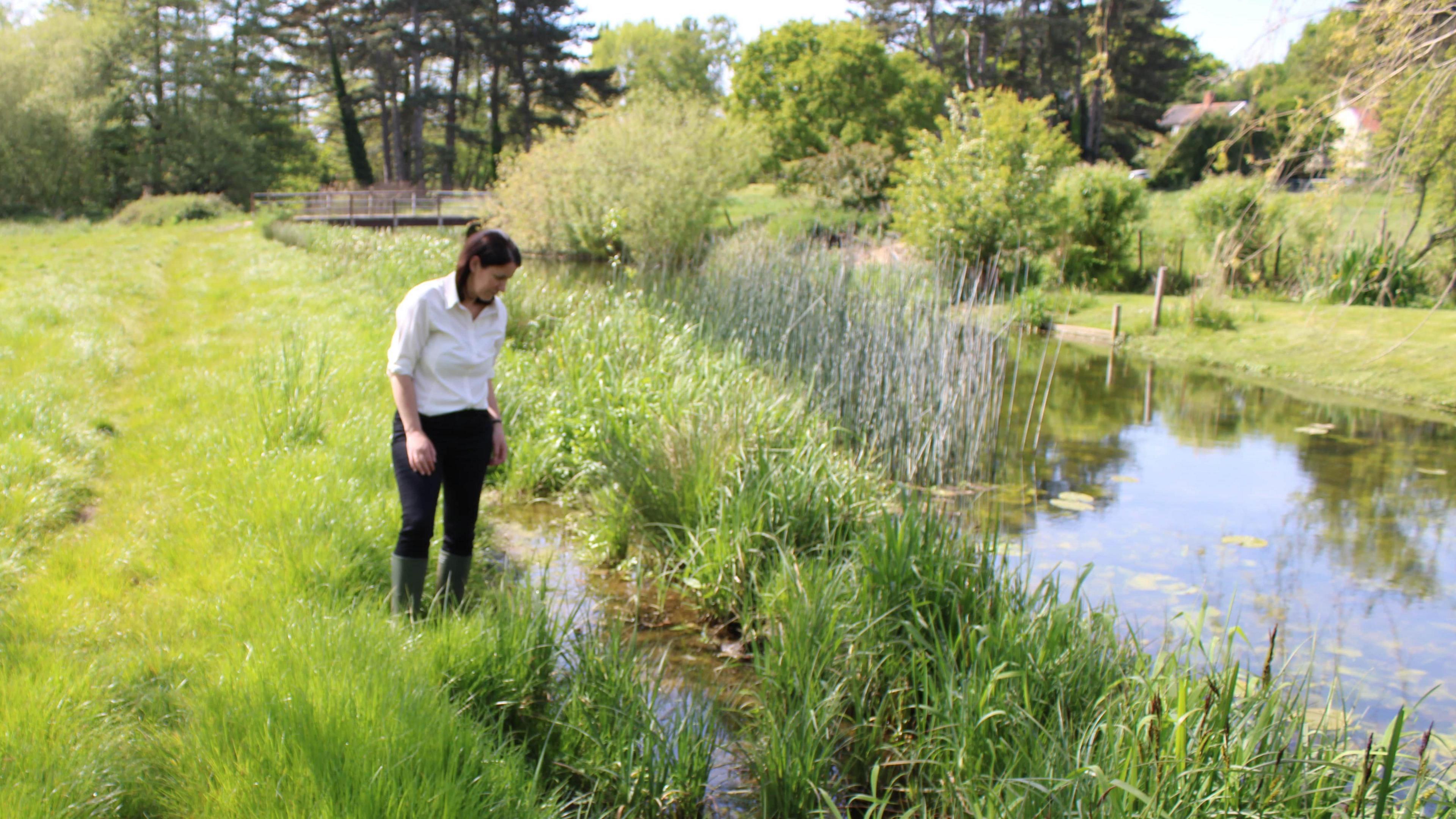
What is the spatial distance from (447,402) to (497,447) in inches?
12.5

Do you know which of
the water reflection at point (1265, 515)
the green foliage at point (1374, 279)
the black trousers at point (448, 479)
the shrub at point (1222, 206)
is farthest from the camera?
the shrub at point (1222, 206)

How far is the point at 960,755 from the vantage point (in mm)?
2525

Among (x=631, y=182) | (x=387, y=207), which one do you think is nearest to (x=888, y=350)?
(x=631, y=182)

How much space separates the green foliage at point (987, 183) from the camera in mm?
17875

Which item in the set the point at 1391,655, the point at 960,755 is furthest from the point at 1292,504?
the point at 960,755

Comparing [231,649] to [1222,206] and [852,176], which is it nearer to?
[1222,206]

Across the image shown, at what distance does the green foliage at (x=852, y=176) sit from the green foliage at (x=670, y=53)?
91.3 ft

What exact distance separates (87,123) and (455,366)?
1615 inches

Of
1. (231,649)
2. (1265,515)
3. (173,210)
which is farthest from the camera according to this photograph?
(173,210)

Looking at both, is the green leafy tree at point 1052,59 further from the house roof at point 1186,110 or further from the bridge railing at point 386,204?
the bridge railing at point 386,204

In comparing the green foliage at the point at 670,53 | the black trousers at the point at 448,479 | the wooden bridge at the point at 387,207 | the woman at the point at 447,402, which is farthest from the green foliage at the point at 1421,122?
the green foliage at the point at 670,53

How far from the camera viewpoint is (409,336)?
295 cm

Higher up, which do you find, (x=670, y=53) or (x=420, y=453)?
(x=670, y=53)

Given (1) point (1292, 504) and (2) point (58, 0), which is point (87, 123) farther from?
(1) point (1292, 504)
